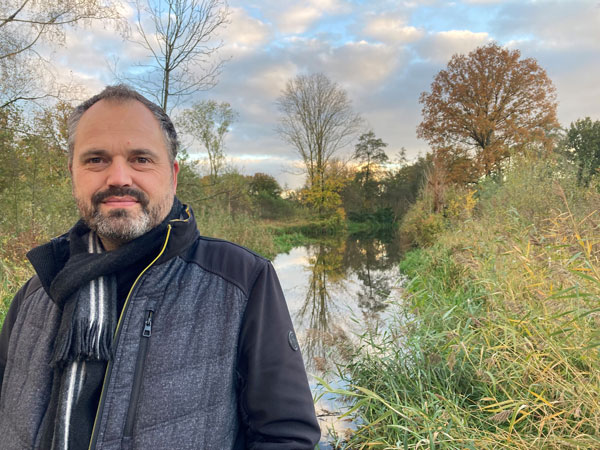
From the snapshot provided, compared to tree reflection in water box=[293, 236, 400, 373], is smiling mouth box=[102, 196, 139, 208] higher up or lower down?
higher up

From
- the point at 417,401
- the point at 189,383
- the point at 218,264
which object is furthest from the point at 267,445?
the point at 417,401

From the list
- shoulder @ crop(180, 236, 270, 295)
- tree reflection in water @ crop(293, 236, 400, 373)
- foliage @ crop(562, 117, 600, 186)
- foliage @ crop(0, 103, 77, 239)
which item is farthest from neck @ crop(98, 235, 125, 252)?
foliage @ crop(562, 117, 600, 186)

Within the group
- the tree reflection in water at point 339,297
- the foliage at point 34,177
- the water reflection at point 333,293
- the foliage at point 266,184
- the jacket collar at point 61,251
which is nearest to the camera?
the jacket collar at point 61,251

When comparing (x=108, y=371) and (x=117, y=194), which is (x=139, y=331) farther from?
(x=117, y=194)

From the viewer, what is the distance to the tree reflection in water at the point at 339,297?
12.8 feet

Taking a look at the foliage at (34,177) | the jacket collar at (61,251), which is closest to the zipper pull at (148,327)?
the jacket collar at (61,251)

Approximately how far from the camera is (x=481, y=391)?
9.20 feet

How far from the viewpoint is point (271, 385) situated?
1113mm

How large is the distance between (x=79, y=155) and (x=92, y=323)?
592 mm

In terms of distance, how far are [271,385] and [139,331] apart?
16.6 inches

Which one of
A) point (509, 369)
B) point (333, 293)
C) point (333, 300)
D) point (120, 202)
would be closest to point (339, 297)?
point (333, 300)

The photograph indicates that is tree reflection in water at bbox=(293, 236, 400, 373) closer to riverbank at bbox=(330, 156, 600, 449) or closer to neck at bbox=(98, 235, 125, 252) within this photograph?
riverbank at bbox=(330, 156, 600, 449)

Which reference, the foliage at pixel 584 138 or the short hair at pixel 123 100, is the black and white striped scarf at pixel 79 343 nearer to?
the short hair at pixel 123 100

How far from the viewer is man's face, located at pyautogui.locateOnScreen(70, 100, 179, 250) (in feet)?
4.19
